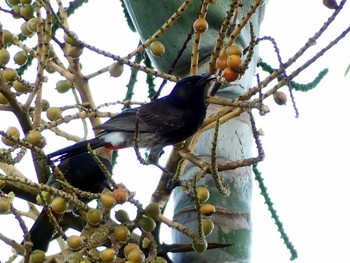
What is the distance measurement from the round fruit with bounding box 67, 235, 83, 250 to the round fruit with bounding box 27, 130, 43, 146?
290mm

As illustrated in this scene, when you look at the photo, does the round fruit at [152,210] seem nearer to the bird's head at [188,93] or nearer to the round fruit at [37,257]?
the round fruit at [37,257]

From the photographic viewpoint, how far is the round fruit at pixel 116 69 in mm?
2195

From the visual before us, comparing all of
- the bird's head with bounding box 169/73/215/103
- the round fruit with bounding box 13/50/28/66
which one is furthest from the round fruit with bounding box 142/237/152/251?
the bird's head with bounding box 169/73/215/103

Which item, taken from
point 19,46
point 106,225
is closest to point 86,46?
point 19,46

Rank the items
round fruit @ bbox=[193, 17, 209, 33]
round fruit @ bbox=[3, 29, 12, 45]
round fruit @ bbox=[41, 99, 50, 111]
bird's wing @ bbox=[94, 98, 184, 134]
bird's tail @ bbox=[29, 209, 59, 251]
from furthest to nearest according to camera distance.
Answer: bird's wing @ bbox=[94, 98, 184, 134] → bird's tail @ bbox=[29, 209, 59, 251] → round fruit @ bbox=[41, 99, 50, 111] → round fruit @ bbox=[3, 29, 12, 45] → round fruit @ bbox=[193, 17, 209, 33]

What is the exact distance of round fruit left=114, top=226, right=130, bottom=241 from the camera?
6.10ft

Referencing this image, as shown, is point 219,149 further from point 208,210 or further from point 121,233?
point 121,233

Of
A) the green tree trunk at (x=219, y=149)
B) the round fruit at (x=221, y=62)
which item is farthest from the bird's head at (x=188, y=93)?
the round fruit at (x=221, y=62)

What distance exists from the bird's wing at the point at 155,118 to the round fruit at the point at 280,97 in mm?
838

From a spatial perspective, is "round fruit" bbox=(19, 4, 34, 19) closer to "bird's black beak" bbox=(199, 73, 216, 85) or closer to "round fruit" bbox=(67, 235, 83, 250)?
"bird's black beak" bbox=(199, 73, 216, 85)

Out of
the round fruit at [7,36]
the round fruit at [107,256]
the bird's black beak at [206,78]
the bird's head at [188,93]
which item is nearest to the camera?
the round fruit at [107,256]

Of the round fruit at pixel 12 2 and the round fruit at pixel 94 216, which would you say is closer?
the round fruit at pixel 94 216

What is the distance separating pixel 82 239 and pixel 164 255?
0.24m

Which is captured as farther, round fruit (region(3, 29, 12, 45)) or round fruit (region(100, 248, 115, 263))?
round fruit (region(3, 29, 12, 45))
